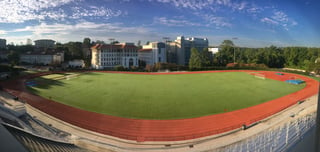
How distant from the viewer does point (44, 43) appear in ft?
3.85

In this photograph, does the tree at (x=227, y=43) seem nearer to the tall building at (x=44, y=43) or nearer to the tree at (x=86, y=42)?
the tree at (x=86, y=42)

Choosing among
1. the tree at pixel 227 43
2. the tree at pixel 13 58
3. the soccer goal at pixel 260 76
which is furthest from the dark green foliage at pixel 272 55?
the tree at pixel 13 58

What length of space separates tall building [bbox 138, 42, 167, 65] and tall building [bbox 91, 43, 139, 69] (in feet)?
0.25

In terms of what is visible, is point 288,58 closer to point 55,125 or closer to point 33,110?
point 55,125

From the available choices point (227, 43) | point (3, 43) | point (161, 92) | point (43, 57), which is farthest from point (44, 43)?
point (227, 43)

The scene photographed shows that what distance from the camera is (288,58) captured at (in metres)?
1.59

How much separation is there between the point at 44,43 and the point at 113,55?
0.58m

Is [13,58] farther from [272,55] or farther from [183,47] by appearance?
[272,55]

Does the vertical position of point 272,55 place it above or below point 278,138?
above

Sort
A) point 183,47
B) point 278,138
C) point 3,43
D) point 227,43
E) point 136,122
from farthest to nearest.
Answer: point 183,47 → point 227,43 → point 278,138 → point 136,122 → point 3,43

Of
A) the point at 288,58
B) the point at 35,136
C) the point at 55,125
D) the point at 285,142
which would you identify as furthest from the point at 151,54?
the point at 285,142

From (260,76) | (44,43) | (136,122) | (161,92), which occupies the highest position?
(44,43)

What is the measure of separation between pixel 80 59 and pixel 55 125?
565 millimetres

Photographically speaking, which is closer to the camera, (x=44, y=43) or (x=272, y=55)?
(x=44, y=43)
